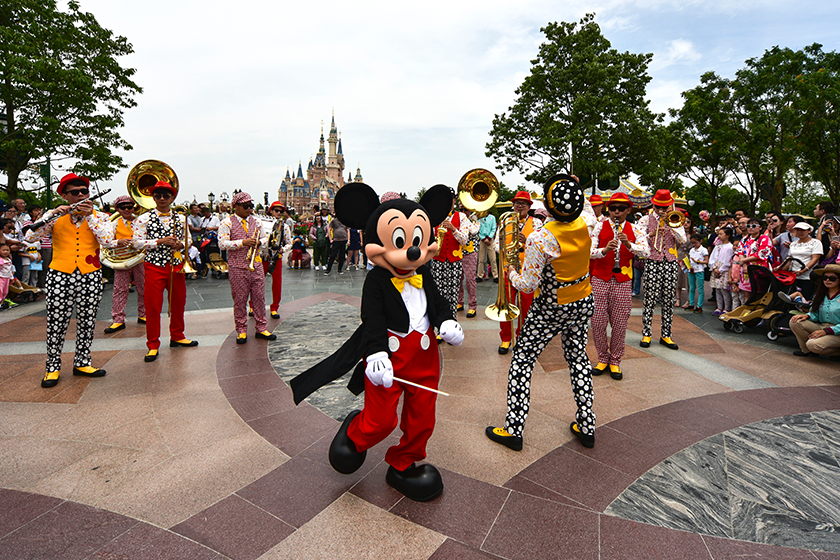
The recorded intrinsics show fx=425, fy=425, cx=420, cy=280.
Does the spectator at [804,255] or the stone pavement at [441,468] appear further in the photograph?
the spectator at [804,255]

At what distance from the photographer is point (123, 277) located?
22.5ft

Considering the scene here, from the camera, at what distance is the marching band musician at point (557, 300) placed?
3.06 metres

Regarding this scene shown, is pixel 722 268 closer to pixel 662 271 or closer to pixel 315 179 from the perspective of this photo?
pixel 662 271

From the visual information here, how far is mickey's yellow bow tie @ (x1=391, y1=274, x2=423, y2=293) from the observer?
2.61 metres

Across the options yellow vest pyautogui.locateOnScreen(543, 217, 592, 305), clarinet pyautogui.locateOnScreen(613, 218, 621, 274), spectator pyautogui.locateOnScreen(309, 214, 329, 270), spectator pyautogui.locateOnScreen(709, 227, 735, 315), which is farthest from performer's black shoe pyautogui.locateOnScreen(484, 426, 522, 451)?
spectator pyautogui.locateOnScreen(309, 214, 329, 270)

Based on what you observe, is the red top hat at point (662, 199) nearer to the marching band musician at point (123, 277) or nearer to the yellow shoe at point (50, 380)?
the marching band musician at point (123, 277)

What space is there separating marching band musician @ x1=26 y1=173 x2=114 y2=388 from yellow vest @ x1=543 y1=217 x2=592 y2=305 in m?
4.57

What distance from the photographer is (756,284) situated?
23.7ft

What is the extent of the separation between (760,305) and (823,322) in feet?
5.12

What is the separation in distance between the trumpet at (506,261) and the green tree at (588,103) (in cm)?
1739

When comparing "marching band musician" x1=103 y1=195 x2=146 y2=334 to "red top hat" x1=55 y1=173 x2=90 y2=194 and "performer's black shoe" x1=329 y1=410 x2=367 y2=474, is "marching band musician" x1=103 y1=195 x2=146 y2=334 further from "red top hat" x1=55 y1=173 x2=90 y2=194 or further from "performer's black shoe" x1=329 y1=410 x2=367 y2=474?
"performer's black shoe" x1=329 y1=410 x2=367 y2=474

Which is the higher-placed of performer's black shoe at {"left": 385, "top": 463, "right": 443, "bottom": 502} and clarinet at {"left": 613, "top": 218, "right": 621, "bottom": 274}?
clarinet at {"left": 613, "top": 218, "right": 621, "bottom": 274}

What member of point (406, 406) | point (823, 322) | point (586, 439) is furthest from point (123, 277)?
point (823, 322)

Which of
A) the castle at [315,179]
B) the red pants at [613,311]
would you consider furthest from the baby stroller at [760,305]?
the castle at [315,179]
